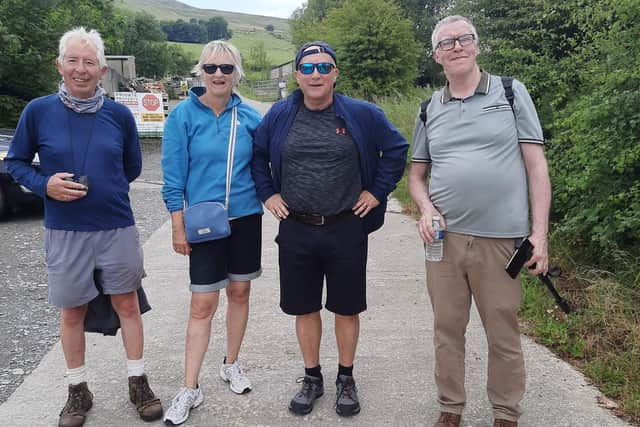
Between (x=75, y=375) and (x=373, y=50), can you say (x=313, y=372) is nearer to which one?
(x=75, y=375)

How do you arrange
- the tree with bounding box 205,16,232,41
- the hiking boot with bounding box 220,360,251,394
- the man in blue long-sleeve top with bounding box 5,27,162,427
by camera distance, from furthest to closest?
1. the tree with bounding box 205,16,232,41
2. the hiking boot with bounding box 220,360,251,394
3. the man in blue long-sleeve top with bounding box 5,27,162,427

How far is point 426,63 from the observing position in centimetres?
2659

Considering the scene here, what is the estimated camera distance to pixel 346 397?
3.24 m

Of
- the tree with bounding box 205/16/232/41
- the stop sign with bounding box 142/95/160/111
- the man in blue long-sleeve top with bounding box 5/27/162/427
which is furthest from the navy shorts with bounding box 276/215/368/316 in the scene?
the tree with bounding box 205/16/232/41

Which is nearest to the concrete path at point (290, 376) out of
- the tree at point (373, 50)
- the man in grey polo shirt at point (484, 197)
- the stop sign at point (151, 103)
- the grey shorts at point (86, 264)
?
the man in grey polo shirt at point (484, 197)

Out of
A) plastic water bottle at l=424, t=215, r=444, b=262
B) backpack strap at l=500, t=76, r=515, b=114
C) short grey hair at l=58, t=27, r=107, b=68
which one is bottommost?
plastic water bottle at l=424, t=215, r=444, b=262

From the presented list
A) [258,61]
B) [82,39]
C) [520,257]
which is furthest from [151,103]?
[258,61]

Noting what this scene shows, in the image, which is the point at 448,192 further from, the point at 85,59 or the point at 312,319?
the point at 85,59

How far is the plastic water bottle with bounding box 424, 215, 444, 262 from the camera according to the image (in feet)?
9.30

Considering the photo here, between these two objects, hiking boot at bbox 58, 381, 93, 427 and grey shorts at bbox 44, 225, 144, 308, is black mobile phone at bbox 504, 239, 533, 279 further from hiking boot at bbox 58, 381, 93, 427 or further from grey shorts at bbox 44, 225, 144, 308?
hiking boot at bbox 58, 381, 93, 427

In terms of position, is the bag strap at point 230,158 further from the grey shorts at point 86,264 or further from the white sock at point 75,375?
the white sock at point 75,375

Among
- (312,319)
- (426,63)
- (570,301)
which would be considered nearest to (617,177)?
(570,301)

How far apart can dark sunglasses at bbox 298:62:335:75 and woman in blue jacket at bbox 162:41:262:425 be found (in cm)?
40

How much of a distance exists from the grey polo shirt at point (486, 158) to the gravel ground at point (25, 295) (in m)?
2.67
